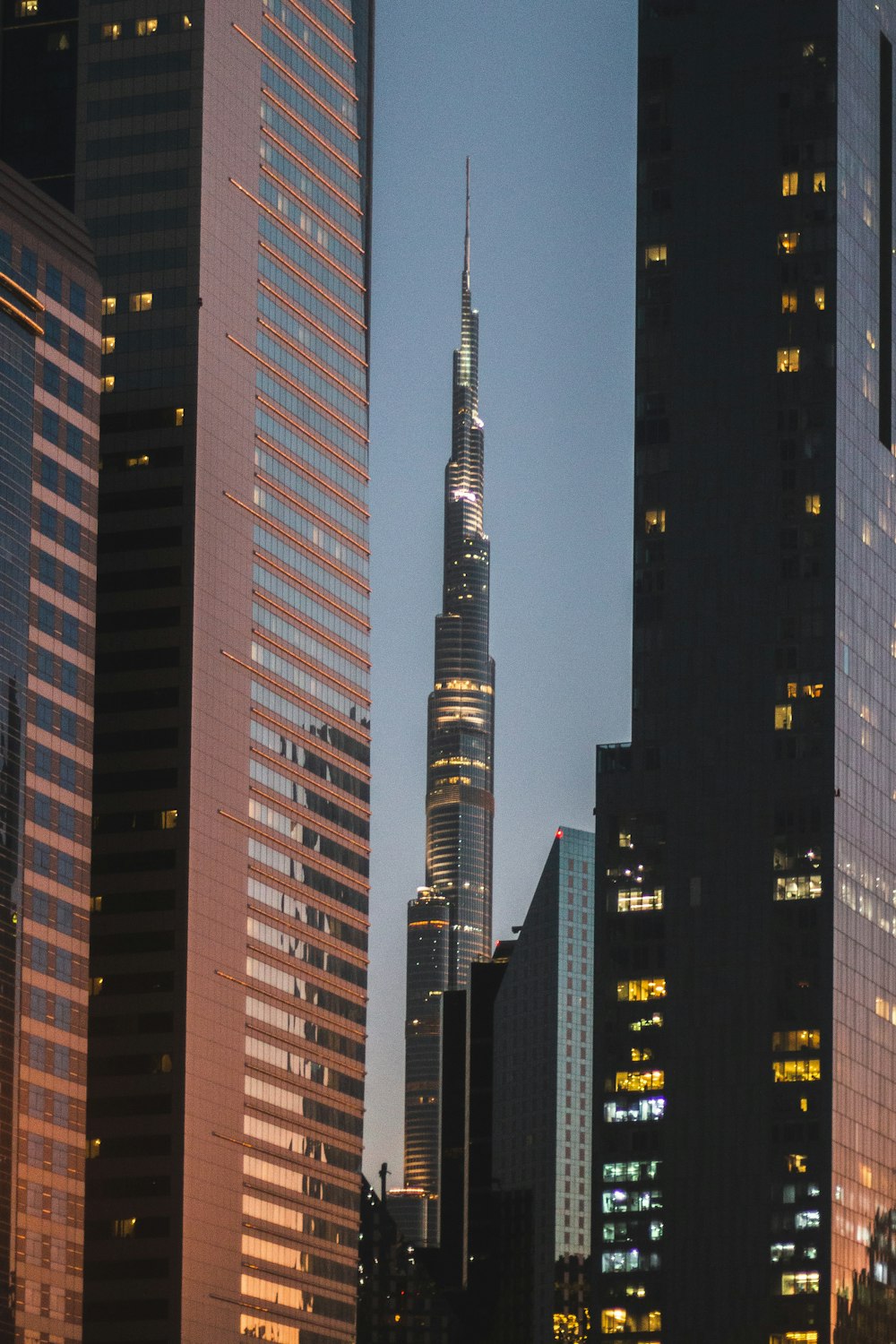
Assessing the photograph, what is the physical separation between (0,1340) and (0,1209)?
344 inches

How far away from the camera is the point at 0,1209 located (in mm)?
199500

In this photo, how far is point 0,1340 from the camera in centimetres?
19812
